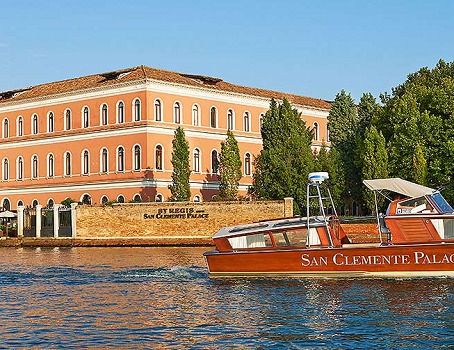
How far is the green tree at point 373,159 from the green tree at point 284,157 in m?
3.56

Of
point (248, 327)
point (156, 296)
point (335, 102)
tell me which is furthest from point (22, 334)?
point (335, 102)

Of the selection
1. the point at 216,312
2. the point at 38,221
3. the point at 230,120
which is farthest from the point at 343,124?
the point at 216,312

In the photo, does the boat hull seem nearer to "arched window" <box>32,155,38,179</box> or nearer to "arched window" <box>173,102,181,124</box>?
"arched window" <box>173,102,181,124</box>

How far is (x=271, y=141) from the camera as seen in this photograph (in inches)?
2125

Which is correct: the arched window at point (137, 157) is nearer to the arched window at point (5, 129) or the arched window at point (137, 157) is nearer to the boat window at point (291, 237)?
the arched window at point (5, 129)

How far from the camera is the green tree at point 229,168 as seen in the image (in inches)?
2242

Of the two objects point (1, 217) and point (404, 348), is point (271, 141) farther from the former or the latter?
point (404, 348)

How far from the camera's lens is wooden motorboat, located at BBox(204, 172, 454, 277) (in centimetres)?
2230

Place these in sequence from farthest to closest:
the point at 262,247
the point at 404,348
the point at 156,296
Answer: the point at 262,247 → the point at 156,296 → the point at 404,348

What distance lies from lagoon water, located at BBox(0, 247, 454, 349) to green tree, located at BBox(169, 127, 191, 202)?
26.9m

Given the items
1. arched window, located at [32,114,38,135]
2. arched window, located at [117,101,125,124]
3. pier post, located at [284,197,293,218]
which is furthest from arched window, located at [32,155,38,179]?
pier post, located at [284,197,293,218]

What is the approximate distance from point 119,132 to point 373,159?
1727cm

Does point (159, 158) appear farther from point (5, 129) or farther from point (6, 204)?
point (5, 129)

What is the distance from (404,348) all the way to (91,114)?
4795cm
